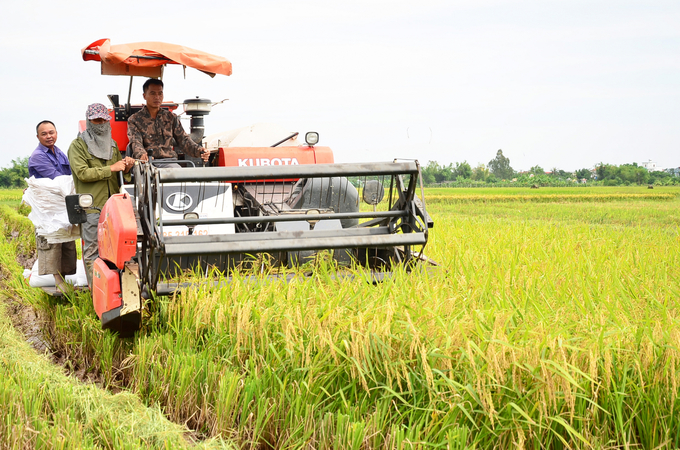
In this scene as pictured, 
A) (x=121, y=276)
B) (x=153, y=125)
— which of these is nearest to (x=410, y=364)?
(x=121, y=276)

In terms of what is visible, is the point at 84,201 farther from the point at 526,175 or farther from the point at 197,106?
the point at 526,175

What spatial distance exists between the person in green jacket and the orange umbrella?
0.41 meters

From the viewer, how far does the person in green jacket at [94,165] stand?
486 centimetres

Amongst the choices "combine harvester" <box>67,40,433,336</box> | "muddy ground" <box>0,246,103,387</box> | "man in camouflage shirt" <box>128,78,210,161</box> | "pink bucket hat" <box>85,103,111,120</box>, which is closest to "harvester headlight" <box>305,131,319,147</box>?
"combine harvester" <box>67,40,433,336</box>

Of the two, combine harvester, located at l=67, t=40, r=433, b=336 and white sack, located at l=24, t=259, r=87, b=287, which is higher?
combine harvester, located at l=67, t=40, r=433, b=336

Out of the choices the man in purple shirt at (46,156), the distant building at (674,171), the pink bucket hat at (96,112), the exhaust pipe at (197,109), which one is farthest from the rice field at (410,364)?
the distant building at (674,171)

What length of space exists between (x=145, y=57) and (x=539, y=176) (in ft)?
180

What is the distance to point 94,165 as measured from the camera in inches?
197

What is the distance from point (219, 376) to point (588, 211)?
16284 millimetres

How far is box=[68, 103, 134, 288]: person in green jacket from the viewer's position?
4.86 m

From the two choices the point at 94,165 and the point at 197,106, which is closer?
the point at 94,165

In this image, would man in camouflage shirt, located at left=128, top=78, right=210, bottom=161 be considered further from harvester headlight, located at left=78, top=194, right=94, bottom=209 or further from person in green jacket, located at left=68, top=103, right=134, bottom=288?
harvester headlight, located at left=78, top=194, right=94, bottom=209

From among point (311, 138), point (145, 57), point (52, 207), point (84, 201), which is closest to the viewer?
point (84, 201)

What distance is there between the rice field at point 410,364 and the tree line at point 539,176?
4797 centimetres
